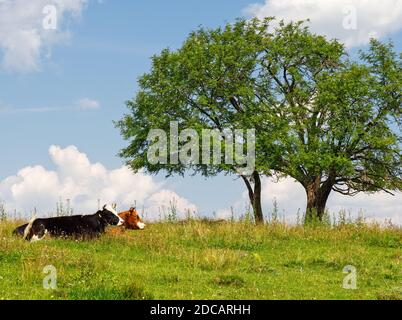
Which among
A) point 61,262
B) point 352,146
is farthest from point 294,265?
point 352,146

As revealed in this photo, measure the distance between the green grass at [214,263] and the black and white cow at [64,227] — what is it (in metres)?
0.59

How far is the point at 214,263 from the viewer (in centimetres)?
1560

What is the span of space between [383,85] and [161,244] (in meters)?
19.8

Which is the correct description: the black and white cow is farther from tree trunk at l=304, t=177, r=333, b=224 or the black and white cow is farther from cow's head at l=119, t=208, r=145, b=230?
tree trunk at l=304, t=177, r=333, b=224

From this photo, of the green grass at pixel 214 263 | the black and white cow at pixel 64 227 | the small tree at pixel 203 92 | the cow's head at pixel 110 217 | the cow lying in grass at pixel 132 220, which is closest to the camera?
the green grass at pixel 214 263

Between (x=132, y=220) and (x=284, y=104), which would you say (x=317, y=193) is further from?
(x=132, y=220)

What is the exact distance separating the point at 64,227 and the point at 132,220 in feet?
16.7

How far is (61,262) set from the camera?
14.8m

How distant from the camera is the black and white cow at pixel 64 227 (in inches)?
817

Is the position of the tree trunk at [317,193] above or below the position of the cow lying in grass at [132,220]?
above

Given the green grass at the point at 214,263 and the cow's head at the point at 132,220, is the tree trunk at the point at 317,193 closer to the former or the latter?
the green grass at the point at 214,263

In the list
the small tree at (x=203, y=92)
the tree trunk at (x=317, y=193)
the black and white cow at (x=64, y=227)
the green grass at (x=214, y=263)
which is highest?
the small tree at (x=203, y=92)

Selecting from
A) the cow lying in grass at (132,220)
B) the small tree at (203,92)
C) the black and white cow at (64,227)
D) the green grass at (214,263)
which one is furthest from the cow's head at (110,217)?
the small tree at (203,92)
